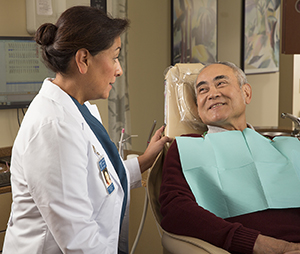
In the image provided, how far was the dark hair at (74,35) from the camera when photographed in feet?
3.57

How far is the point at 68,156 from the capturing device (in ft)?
3.28

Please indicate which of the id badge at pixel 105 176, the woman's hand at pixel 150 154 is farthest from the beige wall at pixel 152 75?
the id badge at pixel 105 176

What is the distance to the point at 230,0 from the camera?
4.15 metres

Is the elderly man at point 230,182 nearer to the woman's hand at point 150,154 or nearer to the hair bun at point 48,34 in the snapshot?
the woman's hand at point 150,154

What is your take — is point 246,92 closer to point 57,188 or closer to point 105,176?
point 105,176

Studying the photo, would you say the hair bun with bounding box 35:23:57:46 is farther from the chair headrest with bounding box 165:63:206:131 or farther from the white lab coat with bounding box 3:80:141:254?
the chair headrest with bounding box 165:63:206:131

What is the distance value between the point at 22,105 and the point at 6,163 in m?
0.38

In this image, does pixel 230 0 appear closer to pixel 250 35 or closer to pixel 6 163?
pixel 250 35

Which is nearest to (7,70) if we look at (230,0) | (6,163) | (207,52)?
(6,163)

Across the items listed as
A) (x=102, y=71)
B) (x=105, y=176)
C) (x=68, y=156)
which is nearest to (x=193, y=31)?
(x=102, y=71)

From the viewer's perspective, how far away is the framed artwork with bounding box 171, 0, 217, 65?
3.56 m

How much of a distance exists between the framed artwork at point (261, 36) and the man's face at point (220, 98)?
2.70 m

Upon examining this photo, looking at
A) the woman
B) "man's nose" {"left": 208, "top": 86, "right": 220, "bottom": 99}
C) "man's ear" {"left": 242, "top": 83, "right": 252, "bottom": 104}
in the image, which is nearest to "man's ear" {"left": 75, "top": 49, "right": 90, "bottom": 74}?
the woman

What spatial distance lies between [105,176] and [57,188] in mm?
197
